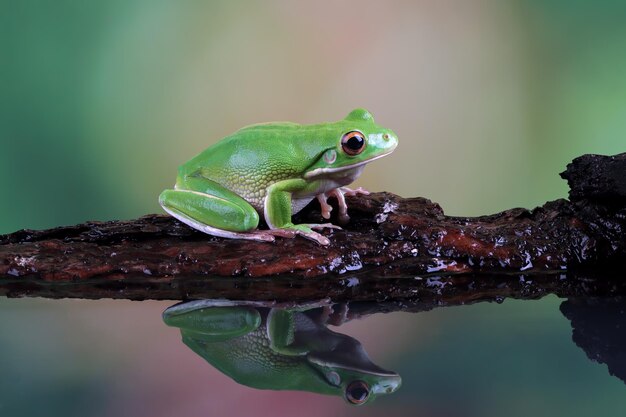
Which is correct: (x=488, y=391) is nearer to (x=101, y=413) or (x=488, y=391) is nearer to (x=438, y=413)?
(x=438, y=413)

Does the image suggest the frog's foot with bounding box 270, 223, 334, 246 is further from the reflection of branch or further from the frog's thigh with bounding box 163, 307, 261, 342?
the frog's thigh with bounding box 163, 307, 261, 342

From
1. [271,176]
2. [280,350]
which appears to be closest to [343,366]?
[280,350]

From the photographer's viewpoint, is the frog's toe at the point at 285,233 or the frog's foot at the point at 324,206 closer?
the frog's toe at the point at 285,233

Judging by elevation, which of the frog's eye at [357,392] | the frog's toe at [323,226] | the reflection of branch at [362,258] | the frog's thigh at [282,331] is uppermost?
the frog's toe at [323,226]

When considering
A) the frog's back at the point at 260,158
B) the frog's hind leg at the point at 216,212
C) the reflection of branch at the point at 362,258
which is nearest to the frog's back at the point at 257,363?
the reflection of branch at the point at 362,258

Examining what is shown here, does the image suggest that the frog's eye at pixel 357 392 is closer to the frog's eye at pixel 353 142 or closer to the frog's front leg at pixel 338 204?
the frog's eye at pixel 353 142

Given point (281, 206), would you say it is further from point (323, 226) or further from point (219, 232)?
point (219, 232)

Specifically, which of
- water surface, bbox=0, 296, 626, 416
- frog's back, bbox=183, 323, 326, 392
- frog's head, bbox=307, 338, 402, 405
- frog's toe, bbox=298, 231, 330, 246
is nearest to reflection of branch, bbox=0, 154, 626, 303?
frog's toe, bbox=298, 231, 330, 246
